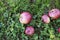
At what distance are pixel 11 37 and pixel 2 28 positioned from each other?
0.67 feet

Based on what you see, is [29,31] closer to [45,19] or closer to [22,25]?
[22,25]

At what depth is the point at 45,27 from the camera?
3.64 meters

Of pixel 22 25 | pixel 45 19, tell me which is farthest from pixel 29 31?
pixel 45 19

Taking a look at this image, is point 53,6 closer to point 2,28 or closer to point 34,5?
point 34,5

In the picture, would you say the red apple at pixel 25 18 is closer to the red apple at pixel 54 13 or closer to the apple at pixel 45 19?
the apple at pixel 45 19

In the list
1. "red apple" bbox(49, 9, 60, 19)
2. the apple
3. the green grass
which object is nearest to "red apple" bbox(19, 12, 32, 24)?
the green grass

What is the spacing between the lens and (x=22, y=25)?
3654mm

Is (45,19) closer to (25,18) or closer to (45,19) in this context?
(45,19)

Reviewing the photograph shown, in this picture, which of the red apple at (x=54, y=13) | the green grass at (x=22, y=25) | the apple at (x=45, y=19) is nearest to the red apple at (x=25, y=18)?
the green grass at (x=22, y=25)

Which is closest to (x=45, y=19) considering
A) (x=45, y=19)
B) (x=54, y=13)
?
(x=45, y=19)

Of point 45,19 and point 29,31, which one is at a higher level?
point 45,19

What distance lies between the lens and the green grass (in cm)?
361

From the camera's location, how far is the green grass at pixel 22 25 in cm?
361

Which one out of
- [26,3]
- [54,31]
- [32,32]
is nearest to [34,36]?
[32,32]
